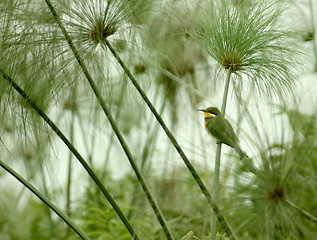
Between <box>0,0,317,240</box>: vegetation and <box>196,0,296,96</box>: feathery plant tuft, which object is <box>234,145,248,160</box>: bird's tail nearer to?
<box>0,0,317,240</box>: vegetation

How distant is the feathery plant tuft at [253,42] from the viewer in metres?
1.45

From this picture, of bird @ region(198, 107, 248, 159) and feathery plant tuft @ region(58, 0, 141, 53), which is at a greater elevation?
feathery plant tuft @ region(58, 0, 141, 53)

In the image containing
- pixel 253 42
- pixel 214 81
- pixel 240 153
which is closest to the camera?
pixel 240 153

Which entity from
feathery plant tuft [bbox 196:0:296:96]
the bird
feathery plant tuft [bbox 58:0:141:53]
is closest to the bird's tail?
the bird

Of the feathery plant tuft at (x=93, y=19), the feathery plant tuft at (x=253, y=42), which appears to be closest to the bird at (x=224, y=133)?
the feathery plant tuft at (x=253, y=42)

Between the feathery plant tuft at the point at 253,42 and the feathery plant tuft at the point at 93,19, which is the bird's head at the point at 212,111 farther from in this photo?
the feathery plant tuft at the point at 93,19

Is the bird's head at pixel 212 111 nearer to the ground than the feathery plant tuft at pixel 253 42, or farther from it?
nearer to the ground

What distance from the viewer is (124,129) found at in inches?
105

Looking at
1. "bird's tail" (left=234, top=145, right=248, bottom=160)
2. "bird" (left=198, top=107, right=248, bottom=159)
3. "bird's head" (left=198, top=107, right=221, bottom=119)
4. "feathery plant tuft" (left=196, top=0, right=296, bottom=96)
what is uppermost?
"feathery plant tuft" (left=196, top=0, right=296, bottom=96)

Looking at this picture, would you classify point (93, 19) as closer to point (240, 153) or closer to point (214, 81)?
point (214, 81)

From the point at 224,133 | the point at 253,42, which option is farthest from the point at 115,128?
the point at 253,42

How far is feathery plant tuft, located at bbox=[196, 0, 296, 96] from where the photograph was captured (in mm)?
1452

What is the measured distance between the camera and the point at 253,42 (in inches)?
58.0

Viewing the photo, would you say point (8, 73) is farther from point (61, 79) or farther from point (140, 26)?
point (140, 26)
